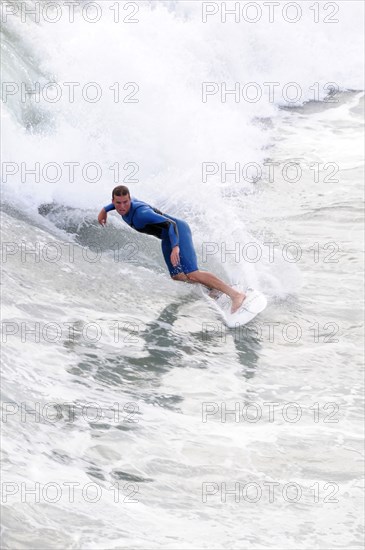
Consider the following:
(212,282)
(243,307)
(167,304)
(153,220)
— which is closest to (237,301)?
(243,307)

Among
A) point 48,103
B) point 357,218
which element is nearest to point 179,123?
point 48,103

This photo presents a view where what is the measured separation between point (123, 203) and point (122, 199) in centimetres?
6

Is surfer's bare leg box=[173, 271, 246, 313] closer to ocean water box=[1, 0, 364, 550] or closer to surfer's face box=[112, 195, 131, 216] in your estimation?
ocean water box=[1, 0, 364, 550]

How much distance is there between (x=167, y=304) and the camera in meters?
9.10

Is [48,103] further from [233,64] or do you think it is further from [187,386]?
[233,64]

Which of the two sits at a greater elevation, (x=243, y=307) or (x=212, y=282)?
(x=212, y=282)

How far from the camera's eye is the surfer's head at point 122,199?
27.9 feet

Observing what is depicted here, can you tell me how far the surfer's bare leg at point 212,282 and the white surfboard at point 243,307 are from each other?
0.25 ft

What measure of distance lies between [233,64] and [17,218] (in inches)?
397

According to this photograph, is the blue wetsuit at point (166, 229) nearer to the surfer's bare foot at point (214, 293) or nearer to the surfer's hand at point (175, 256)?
the surfer's hand at point (175, 256)

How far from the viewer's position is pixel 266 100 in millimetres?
17672

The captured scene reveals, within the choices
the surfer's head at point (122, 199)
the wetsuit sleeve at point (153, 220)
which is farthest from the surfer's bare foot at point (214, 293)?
the surfer's head at point (122, 199)

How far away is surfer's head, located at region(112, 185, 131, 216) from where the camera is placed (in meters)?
8.50

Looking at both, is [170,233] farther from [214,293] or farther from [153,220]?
[214,293]
